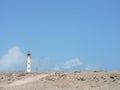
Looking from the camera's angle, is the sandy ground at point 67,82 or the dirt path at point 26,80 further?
the dirt path at point 26,80

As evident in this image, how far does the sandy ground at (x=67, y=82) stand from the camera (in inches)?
806

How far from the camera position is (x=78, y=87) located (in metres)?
20.5

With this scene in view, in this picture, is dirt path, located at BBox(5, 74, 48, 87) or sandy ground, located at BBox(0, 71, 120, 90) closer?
sandy ground, located at BBox(0, 71, 120, 90)

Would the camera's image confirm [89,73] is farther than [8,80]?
No

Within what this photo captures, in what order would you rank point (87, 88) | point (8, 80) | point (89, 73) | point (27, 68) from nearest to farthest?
point (87, 88)
point (89, 73)
point (8, 80)
point (27, 68)

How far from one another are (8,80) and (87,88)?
7.49 meters

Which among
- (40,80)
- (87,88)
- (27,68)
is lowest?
(87,88)

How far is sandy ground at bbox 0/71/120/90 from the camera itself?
67.2 feet

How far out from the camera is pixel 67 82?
21.6 m

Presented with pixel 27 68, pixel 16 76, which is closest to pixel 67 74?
pixel 16 76

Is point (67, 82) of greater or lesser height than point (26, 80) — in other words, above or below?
below

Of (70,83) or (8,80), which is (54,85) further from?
(8,80)

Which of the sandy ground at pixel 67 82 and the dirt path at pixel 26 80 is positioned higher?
the dirt path at pixel 26 80

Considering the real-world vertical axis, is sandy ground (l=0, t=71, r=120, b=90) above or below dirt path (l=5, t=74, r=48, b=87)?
below
